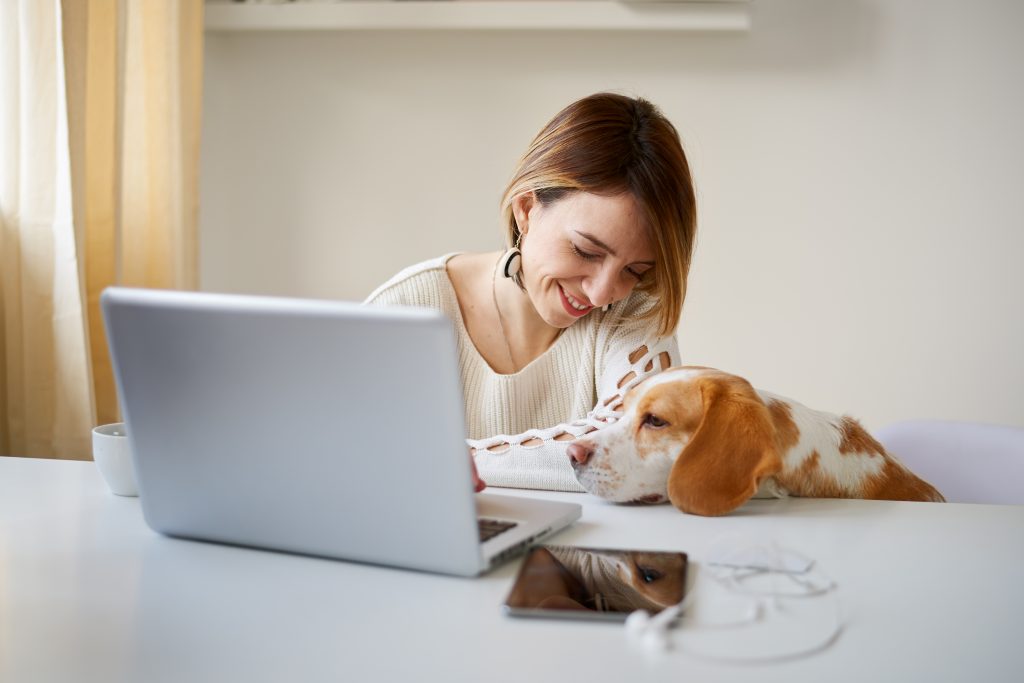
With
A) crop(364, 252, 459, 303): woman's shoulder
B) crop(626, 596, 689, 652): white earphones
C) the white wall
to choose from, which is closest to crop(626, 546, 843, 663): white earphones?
crop(626, 596, 689, 652): white earphones

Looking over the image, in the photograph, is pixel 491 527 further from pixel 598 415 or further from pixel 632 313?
pixel 632 313

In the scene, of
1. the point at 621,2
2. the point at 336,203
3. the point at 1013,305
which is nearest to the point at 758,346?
the point at 1013,305

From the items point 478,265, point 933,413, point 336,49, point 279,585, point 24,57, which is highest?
point 336,49

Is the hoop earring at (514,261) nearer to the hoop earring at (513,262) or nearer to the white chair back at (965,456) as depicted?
the hoop earring at (513,262)

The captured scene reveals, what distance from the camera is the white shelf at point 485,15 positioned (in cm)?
242

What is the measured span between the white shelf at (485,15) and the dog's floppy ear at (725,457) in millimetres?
1643

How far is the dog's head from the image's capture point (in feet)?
3.14

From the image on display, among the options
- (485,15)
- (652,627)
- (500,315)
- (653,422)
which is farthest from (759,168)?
(652,627)

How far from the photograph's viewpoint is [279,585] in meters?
0.74

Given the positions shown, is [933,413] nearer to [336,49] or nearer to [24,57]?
[336,49]

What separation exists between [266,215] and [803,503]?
6.66 feet

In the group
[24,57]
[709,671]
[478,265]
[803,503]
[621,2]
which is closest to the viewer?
[709,671]

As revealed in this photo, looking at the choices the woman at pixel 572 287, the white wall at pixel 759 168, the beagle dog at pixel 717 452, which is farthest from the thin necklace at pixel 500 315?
the white wall at pixel 759 168

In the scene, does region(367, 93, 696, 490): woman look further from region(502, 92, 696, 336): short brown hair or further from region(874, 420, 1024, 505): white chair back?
region(874, 420, 1024, 505): white chair back
